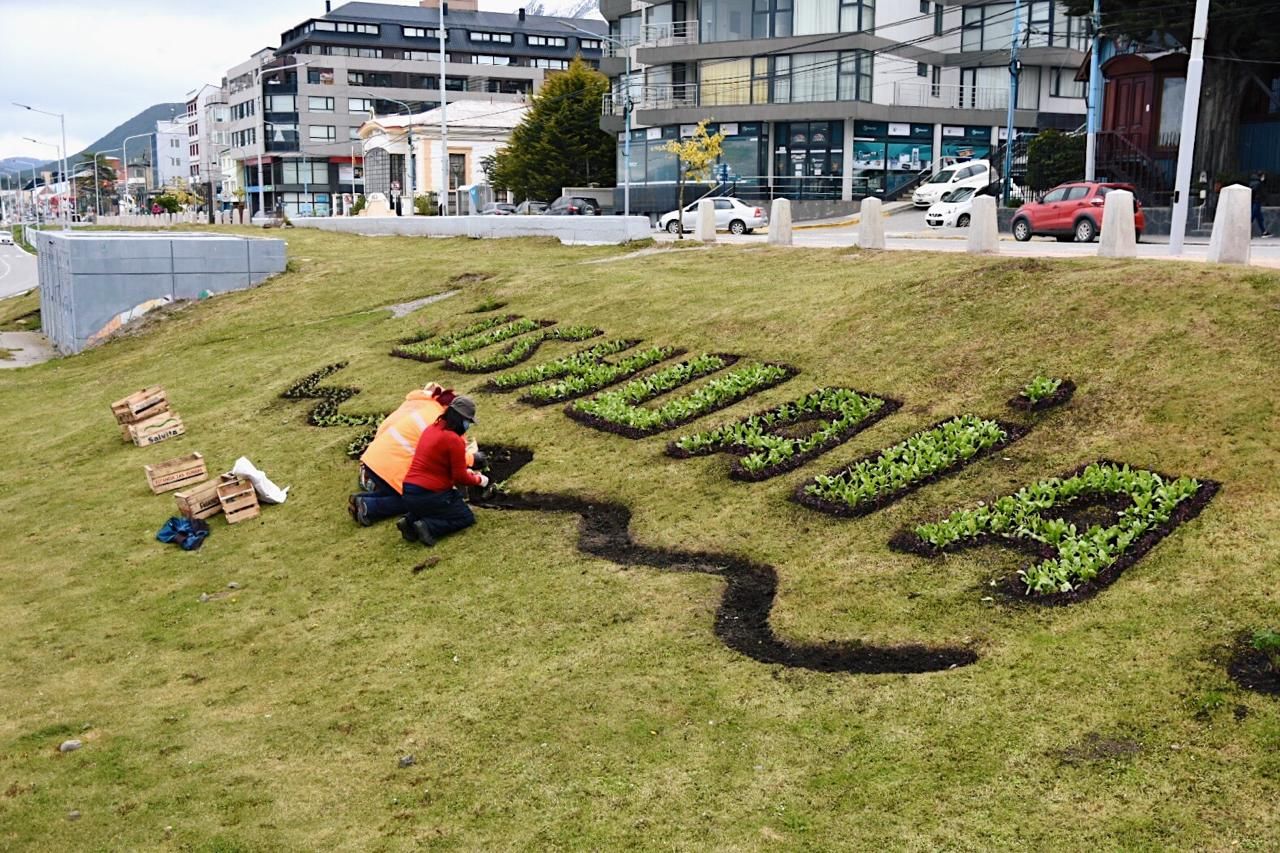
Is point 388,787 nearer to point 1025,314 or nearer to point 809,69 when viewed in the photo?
point 1025,314

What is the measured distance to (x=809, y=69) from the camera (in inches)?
2248

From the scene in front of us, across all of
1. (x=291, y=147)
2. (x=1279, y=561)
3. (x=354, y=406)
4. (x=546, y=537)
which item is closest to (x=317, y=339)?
(x=354, y=406)

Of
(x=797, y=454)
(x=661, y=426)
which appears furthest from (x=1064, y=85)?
(x=797, y=454)

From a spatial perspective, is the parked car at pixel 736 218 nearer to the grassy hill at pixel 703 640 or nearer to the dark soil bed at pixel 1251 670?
the grassy hill at pixel 703 640

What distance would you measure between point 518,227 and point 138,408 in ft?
73.2

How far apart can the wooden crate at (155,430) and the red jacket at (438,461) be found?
7.84 metres

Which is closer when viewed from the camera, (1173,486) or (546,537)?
(1173,486)

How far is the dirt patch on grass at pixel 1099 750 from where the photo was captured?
657 cm

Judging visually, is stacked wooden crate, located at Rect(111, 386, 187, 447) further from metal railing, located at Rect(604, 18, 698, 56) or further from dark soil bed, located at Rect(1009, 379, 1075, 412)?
metal railing, located at Rect(604, 18, 698, 56)

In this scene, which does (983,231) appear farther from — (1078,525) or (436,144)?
(436,144)

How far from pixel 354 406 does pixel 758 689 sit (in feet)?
36.5

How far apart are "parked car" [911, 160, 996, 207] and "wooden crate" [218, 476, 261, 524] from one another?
41.3m

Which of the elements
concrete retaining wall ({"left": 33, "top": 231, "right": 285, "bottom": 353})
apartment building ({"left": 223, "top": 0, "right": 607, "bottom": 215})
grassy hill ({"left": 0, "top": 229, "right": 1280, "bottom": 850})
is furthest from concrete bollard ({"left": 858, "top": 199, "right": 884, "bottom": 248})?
apartment building ({"left": 223, "top": 0, "right": 607, "bottom": 215})

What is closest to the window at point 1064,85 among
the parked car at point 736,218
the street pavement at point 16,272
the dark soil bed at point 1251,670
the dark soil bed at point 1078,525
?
the parked car at point 736,218
